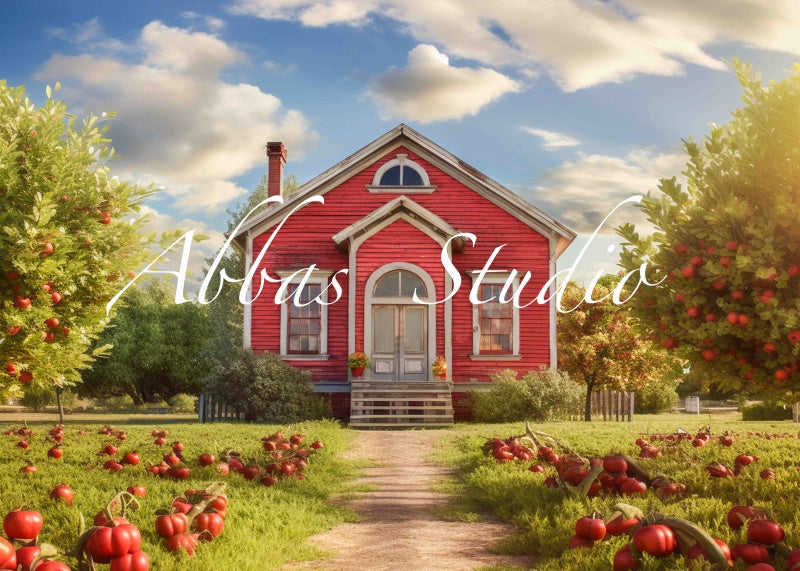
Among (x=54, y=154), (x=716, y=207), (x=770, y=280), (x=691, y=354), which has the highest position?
(x=54, y=154)

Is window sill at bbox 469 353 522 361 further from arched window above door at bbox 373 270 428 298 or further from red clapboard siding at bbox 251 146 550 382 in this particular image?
arched window above door at bbox 373 270 428 298

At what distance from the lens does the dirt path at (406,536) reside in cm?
591

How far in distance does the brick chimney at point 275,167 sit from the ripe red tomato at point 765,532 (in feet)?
71.6

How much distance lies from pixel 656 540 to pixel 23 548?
305 cm

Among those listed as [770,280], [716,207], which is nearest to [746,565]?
[770,280]

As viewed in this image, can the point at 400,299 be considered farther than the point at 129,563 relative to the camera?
Yes

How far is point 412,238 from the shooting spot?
21578mm

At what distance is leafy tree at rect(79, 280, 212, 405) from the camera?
133 feet

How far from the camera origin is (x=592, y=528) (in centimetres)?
492

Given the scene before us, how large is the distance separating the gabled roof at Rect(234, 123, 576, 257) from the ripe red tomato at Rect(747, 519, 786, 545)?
18.8 meters

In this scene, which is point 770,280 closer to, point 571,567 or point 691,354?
point 691,354

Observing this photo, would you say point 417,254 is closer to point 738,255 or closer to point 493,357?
point 493,357

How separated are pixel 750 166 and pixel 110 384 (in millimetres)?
39522

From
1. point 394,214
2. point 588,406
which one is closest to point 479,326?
point 394,214
